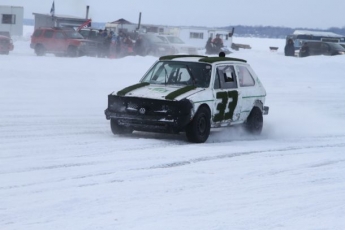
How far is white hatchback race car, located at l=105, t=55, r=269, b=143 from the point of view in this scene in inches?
478

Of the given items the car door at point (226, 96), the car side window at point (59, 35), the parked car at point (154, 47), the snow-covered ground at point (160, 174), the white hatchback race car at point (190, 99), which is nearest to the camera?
the snow-covered ground at point (160, 174)

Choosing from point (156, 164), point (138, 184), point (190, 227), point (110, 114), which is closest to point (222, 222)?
point (190, 227)

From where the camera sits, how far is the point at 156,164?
10086 mm

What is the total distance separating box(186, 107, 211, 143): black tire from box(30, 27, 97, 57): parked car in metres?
29.3

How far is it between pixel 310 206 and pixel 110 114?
5336 millimetres

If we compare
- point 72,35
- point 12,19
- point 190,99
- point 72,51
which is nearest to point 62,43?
point 72,51

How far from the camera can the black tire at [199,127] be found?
12172 millimetres

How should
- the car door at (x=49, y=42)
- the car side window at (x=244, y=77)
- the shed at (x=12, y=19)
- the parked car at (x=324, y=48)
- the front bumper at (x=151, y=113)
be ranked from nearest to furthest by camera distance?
the front bumper at (x=151, y=113) → the car side window at (x=244, y=77) → the car door at (x=49, y=42) → the parked car at (x=324, y=48) → the shed at (x=12, y=19)

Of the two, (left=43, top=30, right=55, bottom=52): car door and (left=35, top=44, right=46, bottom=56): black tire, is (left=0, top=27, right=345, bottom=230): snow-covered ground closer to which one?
(left=43, top=30, right=55, bottom=52): car door

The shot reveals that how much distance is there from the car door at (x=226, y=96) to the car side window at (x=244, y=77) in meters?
0.20

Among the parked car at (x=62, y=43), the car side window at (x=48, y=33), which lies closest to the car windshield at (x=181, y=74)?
the parked car at (x=62, y=43)

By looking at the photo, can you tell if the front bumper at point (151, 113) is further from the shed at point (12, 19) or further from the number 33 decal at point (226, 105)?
the shed at point (12, 19)

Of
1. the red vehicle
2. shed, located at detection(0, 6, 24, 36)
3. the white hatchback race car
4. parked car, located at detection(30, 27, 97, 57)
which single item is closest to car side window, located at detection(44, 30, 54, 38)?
parked car, located at detection(30, 27, 97, 57)

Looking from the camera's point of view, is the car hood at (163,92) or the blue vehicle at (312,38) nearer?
the car hood at (163,92)
